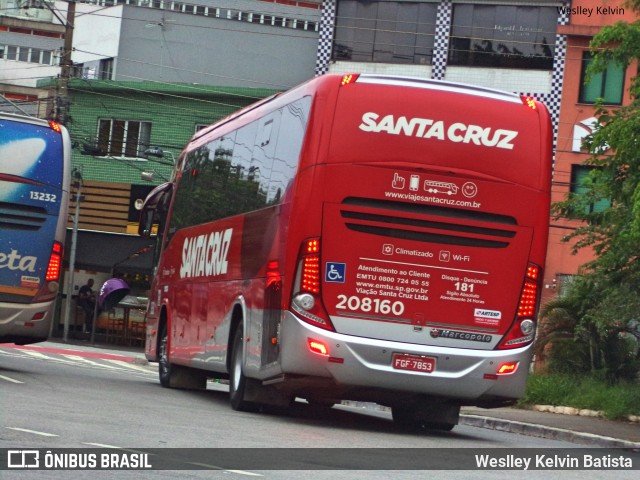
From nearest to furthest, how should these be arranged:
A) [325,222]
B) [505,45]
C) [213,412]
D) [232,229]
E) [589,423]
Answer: [325,222] < [213,412] < [232,229] < [589,423] < [505,45]

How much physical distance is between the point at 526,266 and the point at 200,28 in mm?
40933

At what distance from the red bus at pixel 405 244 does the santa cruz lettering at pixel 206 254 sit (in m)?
2.30

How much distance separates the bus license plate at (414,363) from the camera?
15.6m

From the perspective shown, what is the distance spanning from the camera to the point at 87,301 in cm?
4725

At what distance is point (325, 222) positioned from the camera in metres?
15.6

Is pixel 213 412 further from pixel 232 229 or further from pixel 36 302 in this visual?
pixel 36 302

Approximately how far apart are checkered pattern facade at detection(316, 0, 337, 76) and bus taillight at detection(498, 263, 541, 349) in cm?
3183

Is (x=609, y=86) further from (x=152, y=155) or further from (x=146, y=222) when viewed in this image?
(x=146, y=222)

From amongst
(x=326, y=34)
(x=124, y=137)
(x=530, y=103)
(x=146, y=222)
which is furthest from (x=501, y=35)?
(x=530, y=103)

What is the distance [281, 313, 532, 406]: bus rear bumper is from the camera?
15492mm

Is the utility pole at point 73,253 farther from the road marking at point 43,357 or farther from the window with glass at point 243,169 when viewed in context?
the window with glass at point 243,169

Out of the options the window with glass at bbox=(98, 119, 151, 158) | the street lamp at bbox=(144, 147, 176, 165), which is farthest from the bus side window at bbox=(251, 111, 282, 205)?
the window with glass at bbox=(98, 119, 151, 158)

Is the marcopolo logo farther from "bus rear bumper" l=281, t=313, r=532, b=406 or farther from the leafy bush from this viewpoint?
the leafy bush

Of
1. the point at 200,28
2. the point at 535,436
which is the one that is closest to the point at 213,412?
the point at 535,436
